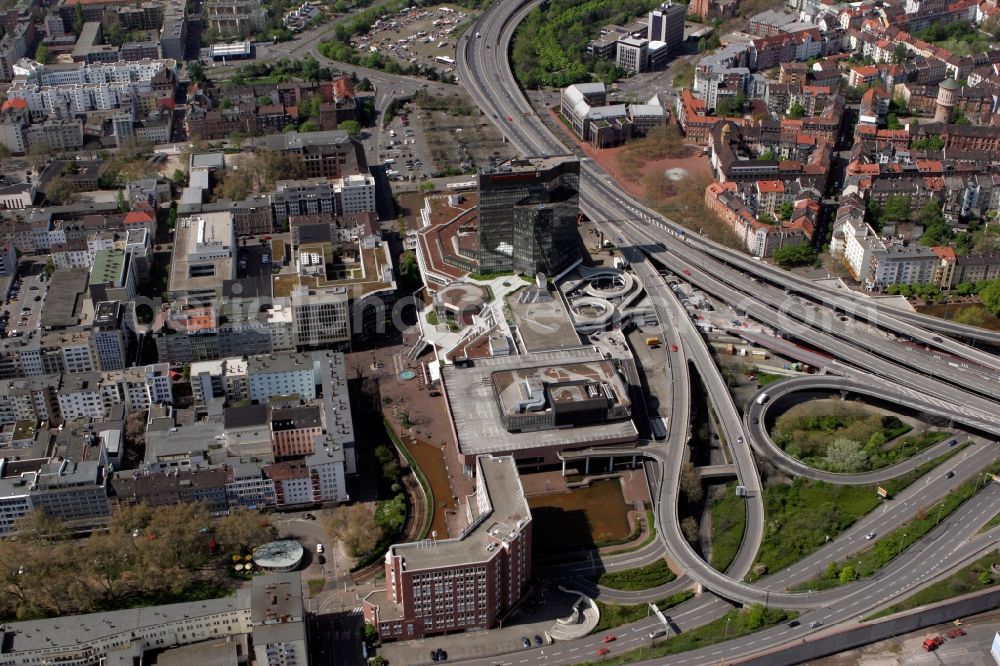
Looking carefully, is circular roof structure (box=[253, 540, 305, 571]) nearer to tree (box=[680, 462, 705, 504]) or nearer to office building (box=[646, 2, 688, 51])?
tree (box=[680, 462, 705, 504])

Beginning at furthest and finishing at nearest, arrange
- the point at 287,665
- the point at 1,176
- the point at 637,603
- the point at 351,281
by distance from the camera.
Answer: the point at 1,176
the point at 351,281
the point at 637,603
the point at 287,665

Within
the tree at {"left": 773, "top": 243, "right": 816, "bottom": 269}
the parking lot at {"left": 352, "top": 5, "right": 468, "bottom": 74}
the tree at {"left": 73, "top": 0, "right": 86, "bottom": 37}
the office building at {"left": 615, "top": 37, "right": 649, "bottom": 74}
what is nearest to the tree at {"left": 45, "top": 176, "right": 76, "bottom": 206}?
the tree at {"left": 73, "top": 0, "right": 86, "bottom": 37}

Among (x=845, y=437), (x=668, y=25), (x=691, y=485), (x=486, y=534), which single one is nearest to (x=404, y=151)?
(x=668, y=25)

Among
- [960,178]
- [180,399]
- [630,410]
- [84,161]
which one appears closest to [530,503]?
[630,410]

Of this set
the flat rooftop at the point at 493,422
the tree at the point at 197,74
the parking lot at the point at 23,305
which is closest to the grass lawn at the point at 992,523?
the flat rooftop at the point at 493,422

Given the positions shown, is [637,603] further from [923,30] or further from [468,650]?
[923,30]

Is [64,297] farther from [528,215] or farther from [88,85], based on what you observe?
[88,85]
